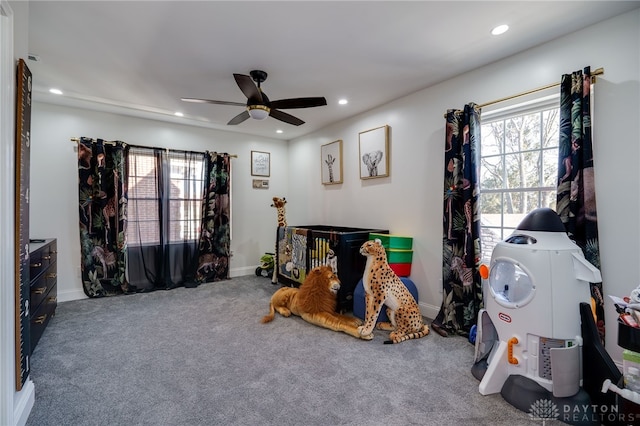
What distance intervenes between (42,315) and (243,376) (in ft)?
6.29

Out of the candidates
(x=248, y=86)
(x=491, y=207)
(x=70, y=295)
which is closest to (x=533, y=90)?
(x=491, y=207)

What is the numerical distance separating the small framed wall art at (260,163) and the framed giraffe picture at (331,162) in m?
1.11

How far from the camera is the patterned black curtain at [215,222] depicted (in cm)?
436

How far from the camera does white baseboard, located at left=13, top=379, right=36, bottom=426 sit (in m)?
1.46

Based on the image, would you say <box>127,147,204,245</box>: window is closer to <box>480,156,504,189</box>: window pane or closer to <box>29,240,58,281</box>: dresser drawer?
<box>29,240,58,281</box>: dresser drawer

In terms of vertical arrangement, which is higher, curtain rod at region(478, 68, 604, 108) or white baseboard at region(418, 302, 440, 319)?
curtain rod at region(478, 68, 604, 108)

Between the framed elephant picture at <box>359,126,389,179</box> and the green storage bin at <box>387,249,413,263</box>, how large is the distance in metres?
0.94

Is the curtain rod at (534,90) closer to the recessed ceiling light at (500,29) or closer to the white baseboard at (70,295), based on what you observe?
the recessed ceiling light at (500,29)

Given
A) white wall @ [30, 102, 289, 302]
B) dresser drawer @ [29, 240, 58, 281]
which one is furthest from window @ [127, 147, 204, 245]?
dresser drawer @ [29, 240, 58, 281]

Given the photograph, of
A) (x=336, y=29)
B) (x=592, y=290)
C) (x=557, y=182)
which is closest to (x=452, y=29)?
(x=336, y=29)

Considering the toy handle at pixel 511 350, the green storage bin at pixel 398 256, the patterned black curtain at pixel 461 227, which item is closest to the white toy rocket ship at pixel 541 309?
the toy handle at pixel 511 350

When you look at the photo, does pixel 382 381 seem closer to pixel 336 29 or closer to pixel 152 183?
pixel 336 29

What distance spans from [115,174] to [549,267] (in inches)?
177

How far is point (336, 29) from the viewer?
207cm
